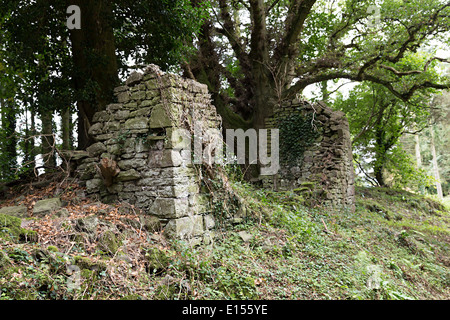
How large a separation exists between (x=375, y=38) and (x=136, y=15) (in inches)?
387

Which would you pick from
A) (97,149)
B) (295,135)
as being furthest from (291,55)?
(97,149)

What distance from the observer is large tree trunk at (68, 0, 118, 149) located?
6016mm

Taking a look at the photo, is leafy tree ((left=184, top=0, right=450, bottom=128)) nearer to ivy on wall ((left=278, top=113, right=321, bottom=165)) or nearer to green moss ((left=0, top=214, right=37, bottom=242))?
ivy on wall ((left=278, top=113, right=321, bottom=165))

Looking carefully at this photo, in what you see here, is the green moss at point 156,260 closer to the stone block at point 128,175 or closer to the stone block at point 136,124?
the stone block at point 128,175

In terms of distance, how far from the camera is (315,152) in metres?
9.02

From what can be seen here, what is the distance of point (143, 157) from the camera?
471 cm

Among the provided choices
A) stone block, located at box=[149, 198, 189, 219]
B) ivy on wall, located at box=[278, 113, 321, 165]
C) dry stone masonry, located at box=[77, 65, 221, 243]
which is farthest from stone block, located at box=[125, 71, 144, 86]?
ivy on wall, located at box=[278, 113, 321, 165]

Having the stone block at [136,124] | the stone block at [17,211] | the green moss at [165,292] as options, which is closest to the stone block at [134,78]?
the stone block at [136,124]

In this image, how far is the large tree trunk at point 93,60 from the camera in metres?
6.02

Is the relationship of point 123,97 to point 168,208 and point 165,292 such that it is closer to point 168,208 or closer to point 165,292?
point 168,208

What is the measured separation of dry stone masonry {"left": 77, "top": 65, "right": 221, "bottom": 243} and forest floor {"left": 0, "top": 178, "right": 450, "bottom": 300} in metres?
0.31

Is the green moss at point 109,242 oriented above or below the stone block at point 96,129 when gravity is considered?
below

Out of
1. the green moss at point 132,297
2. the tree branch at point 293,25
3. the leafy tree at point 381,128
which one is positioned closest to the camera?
the green moss at point 132,297
